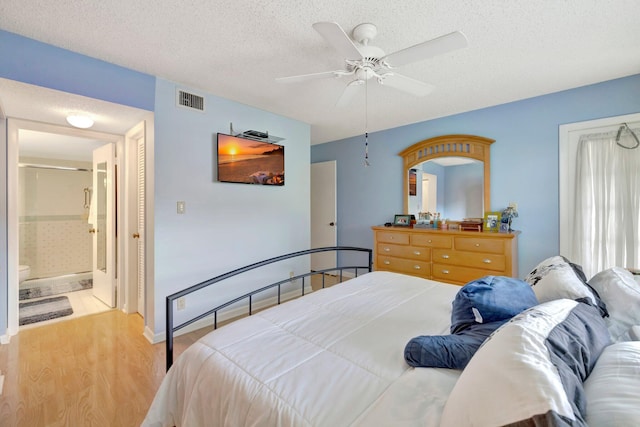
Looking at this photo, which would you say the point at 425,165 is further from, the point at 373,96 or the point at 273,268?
the point at 273,268

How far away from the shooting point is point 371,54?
1.80 metres

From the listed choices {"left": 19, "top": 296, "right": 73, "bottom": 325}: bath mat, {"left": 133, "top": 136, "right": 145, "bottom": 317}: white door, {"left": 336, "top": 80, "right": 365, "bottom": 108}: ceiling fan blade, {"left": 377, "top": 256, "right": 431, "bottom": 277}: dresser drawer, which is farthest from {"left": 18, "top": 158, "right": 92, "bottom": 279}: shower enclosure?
{"left": 377, "top": 256, "right": 431, "bottom": 277}: dresser drawer

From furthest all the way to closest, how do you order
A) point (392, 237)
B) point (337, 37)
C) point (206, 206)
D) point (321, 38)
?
1. point (392, 237)
2. point (206, 206)
3. point (321, 38)
4. point (337, 37)

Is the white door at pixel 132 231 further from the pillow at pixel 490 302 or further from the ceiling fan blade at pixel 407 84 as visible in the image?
the pillow at pixel 490 302

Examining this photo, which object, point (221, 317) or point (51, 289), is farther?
point (51, 289)

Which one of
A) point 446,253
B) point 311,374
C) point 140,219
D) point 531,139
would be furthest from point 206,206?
point 531,139

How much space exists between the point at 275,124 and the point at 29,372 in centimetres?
317

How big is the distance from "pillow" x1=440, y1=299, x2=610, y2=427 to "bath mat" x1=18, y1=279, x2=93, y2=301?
200 inches

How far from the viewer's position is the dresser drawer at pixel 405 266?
3.34 meters

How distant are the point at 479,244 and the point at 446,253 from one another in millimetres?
356

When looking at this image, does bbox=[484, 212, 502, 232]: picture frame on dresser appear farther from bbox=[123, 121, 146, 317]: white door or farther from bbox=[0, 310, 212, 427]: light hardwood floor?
bbox=[123, 121, 146, 317]: white door

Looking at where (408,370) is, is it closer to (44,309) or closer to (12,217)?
(12,217)

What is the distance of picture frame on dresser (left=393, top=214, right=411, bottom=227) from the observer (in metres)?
3.90

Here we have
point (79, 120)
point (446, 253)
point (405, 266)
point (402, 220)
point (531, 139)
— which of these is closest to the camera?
point (79, 120)
